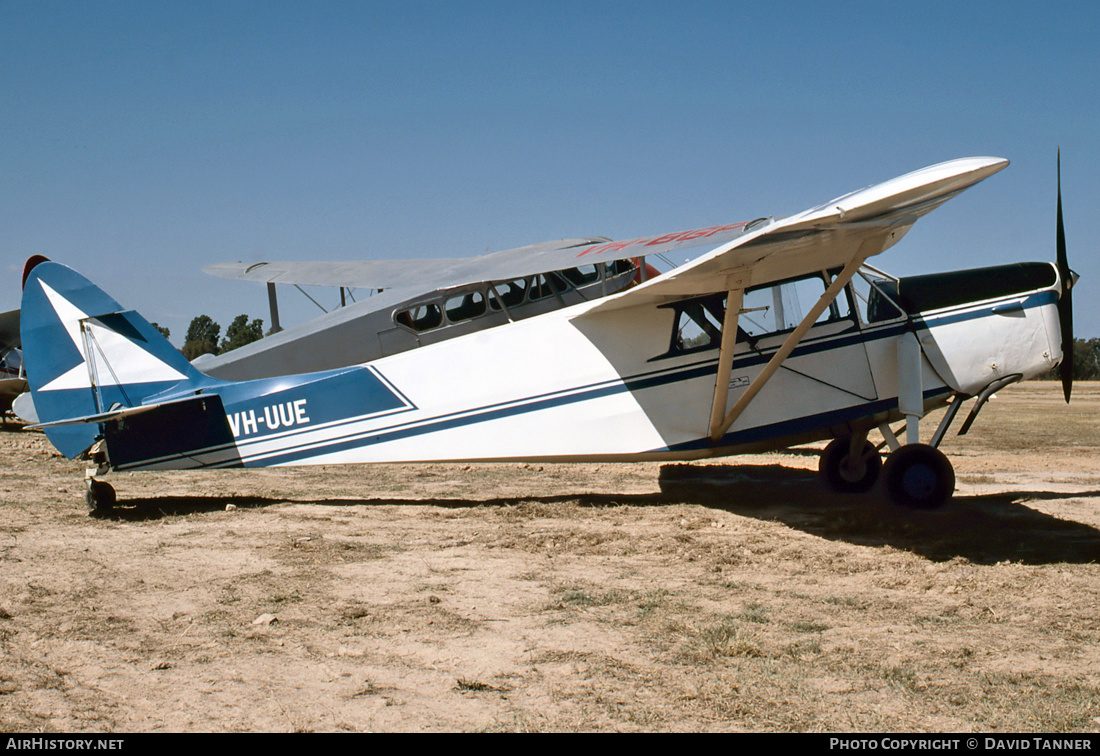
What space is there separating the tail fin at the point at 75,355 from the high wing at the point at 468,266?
8.94 feet

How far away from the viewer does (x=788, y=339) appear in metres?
6.77

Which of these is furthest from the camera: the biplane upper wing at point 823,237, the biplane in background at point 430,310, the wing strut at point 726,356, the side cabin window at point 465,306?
the side cabin window at point 465,306

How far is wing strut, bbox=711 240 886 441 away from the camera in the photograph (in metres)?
6.18

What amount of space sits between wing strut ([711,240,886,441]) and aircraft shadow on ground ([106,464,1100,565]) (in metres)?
0.95

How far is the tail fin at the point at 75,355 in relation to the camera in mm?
7148

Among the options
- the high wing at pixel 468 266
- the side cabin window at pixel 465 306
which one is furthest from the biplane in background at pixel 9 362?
the side cabin window at pixel 465 306

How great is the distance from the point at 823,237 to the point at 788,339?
1337 mm

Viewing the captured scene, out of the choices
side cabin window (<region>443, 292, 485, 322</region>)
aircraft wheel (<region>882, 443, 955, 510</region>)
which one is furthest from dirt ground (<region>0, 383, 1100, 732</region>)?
side cabin window (<region>443, 292, 485, 322</region>)

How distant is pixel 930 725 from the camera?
9.04 feet

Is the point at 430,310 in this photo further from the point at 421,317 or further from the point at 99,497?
the point at 99,497

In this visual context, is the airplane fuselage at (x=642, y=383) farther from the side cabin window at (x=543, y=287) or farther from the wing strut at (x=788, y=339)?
the side cabin window at (x=543, y=287)

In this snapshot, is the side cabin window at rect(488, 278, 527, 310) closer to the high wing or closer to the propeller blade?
the high wing
